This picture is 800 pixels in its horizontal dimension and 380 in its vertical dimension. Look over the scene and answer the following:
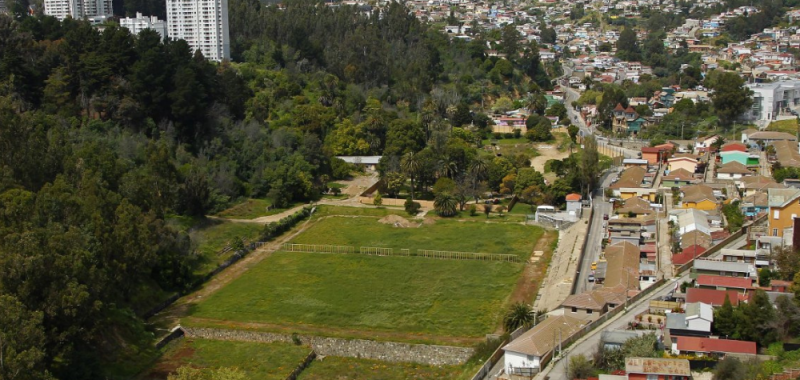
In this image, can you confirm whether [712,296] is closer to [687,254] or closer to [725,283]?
[725,283]

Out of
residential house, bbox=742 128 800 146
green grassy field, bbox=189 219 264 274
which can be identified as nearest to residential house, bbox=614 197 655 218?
residential house, bbox=742 128 800 146

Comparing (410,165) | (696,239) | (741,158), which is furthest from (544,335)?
(741,158)

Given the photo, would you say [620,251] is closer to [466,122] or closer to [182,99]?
[182,99]

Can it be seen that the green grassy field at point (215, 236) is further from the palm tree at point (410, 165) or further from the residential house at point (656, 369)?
the residential house at point (656, 369)

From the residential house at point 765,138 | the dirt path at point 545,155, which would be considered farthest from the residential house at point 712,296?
the residential house at point 765,138

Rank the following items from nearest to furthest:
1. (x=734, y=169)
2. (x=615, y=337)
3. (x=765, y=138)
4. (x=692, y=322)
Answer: (x=615, y=337)
(x=692, y=322)
(x=734, y=169)
(x=765, y=138)

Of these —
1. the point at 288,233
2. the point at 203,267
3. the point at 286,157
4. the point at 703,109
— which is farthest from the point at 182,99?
the point at 703,109
